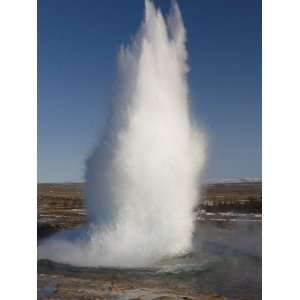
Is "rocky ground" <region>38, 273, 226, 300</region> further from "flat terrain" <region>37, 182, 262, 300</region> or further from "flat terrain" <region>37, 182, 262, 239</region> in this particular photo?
"flat terrain" <region>37, 182, 262, 239</region>

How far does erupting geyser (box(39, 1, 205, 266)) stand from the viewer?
479cm

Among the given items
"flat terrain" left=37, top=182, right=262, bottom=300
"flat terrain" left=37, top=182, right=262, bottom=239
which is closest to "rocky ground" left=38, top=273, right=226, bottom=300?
"flat terrain" left=37, top=182, right=262, bottom=300

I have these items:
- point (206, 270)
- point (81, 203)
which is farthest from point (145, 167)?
point (206, 270)

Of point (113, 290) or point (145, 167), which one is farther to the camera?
point (145, 167)

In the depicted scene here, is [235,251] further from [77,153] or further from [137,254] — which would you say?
[77,153]

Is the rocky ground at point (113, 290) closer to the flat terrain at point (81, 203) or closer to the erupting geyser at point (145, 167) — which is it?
the erupting geyser at point (145, 167)

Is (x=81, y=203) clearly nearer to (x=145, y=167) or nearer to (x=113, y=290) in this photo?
(x=145, y=167)

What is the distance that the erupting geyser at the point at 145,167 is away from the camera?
4785 mm

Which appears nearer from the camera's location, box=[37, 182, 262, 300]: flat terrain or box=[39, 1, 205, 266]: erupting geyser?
box=[37, 182, 262, 300]: flat terrain

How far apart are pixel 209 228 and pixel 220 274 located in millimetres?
355

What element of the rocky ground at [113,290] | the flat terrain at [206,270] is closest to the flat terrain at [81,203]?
the flat terrain at [206,270]

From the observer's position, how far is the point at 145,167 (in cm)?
483

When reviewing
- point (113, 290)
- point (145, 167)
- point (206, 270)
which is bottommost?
point (113, 290)
